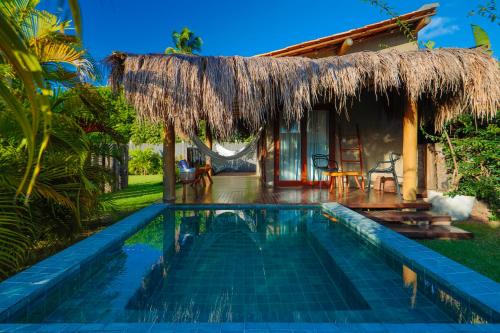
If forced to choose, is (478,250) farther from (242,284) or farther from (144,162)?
(144,162)

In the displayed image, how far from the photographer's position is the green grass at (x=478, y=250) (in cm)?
305

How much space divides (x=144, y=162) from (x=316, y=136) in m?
9.16

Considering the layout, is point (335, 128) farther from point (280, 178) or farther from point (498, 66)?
point (498, 66)

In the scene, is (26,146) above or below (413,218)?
above

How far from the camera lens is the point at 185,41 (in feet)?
81.7

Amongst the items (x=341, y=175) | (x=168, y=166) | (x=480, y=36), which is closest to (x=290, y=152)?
(x=341, y=175)

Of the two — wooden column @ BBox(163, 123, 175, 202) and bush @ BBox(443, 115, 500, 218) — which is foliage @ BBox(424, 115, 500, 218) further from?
wooden column @ BBox(163, 123, 175, 202)

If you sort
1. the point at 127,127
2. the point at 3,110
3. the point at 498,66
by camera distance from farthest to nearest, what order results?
the point at 127,127 → the point at 498,66 → the point at 3,110

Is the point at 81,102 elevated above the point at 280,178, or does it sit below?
above

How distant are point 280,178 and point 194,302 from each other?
6.28m

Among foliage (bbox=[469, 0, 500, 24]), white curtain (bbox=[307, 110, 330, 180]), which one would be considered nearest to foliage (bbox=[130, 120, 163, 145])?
white curtain (bbox=[307, 110, 330, 180])

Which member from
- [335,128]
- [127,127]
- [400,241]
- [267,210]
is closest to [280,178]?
[335,128]

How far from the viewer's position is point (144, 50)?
17.8 ft

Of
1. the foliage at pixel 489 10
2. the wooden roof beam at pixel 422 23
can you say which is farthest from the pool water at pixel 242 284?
the wooden roof beam at pixel 422 23
